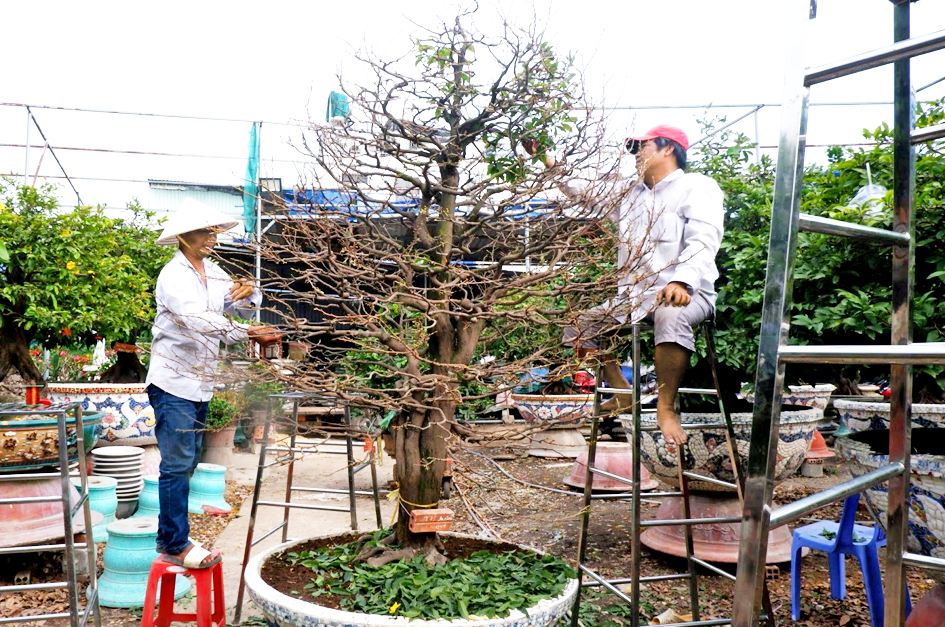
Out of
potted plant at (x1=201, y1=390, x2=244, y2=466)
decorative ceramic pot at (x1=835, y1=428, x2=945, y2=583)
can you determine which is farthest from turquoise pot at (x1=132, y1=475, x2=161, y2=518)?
decorative ceramic pot at (x1=835, y1=428, x2=945, y2=583)

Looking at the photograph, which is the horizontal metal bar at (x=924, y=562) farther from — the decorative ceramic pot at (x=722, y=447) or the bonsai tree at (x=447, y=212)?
the decorative ceramic pot at (x=722, y=447)

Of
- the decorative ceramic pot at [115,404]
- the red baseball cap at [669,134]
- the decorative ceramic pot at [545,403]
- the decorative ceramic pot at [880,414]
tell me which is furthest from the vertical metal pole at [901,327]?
the decorative ceramic pot at [545,403]

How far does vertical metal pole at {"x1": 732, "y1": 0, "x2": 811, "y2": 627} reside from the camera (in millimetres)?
1062

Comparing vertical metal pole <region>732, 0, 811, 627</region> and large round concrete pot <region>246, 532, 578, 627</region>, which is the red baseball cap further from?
vertical metal pole <region>732, 0, 811, 627</region>

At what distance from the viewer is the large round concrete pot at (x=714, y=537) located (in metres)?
4.08

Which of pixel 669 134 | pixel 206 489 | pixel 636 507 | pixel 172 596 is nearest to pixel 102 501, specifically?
pixel 206 489

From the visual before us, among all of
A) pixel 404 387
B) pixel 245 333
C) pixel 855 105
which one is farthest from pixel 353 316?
pixel 855 105

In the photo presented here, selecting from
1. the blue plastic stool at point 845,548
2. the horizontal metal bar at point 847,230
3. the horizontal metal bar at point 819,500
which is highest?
the horizontal metal bar at point 847,230

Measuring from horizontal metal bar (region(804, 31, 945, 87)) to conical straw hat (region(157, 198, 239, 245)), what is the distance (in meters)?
2.87

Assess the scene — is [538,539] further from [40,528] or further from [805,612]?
[40,528]

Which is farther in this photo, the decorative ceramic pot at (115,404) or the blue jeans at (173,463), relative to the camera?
the decorative ceramic pot at (115,404)

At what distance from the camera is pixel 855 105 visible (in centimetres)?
676

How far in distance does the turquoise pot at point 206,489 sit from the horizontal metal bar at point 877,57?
5442mm

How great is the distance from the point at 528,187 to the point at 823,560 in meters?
3.31
